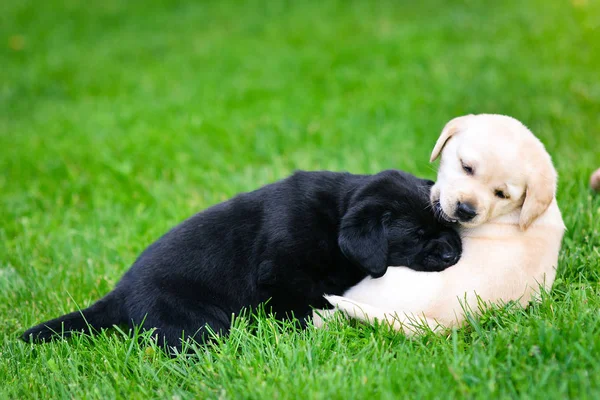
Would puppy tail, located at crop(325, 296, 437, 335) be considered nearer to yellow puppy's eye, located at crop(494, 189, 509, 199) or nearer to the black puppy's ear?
the black puppy's ear

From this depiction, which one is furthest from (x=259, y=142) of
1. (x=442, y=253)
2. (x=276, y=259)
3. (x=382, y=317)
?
(x=382, y=317)

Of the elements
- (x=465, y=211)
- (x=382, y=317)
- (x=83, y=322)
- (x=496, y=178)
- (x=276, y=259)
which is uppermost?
(x=496, y=178)

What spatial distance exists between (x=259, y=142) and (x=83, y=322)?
11.2 feet

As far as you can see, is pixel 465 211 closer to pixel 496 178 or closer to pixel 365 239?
pixel 496 178

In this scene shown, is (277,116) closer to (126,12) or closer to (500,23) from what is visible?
(500,23)

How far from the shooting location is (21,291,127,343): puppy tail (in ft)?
10.8

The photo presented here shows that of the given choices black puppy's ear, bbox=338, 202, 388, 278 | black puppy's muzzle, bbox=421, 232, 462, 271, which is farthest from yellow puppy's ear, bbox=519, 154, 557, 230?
black puppy's ear, bbox=338, 202, 388, 278

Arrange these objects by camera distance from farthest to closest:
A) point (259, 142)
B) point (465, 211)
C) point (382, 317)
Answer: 1. point (259, 142)
2. point (465, 211)
3. point (382, 317)

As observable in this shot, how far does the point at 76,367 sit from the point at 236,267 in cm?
92

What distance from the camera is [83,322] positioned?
332 cm

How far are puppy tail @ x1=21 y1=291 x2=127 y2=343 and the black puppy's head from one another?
1268 mm

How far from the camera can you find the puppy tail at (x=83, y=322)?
3.28m

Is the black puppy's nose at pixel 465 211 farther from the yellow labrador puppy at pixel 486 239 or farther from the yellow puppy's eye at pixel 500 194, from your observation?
the yellow puppy's eye at pixel 500 194

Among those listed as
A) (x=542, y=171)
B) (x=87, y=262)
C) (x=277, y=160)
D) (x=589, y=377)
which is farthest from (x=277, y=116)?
(x=589, y=377)
